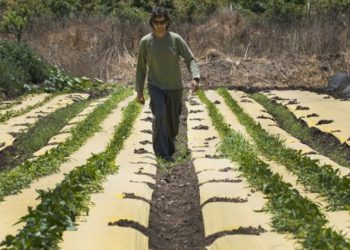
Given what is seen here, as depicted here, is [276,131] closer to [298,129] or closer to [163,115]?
[298,129]

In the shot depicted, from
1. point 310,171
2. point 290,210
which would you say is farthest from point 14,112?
point 290,210

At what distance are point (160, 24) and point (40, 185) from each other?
2.64 m

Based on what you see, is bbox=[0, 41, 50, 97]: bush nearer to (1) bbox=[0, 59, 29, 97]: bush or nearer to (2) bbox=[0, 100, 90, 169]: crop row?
(1) bbox=[0, 59, 29, 97]: bush

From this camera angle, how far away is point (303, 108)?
1260 centimetres

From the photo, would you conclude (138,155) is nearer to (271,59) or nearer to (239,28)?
(271,59)

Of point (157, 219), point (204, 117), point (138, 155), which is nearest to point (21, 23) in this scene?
point (204, 117)

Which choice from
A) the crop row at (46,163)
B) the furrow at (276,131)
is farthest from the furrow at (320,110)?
the crop row at (46,163)

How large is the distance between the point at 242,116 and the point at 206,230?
675 cm

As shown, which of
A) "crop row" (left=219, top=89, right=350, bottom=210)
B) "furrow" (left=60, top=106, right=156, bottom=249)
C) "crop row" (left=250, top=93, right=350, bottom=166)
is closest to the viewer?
"furrow" (left=60, top=106, right=156, bottom=249)

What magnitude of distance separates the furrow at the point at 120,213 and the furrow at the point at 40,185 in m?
0.48

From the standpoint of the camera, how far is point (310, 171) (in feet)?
20.6

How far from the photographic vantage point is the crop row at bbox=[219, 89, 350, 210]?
5.23 meters

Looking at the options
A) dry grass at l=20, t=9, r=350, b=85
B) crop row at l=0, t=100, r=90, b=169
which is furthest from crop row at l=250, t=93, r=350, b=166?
dry grass at l=20, t=9, r=350, b=85

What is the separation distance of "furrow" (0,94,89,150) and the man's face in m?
2.99
